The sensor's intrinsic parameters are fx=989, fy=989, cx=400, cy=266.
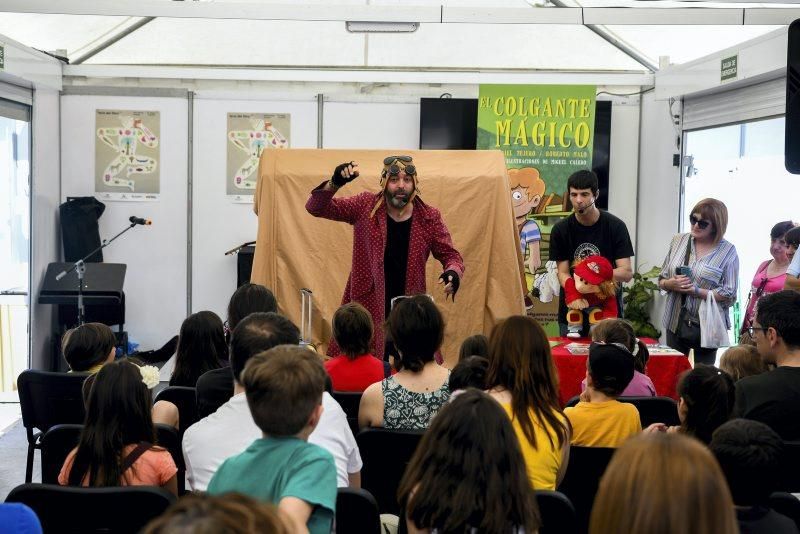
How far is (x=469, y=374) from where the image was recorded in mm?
3512

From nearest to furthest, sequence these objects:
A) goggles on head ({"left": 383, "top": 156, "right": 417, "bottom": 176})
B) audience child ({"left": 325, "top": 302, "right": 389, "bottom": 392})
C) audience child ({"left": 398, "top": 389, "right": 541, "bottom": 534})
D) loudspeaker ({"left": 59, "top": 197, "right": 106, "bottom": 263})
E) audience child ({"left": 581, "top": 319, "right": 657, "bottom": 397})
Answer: audience child ({"left": 398, "top": 389, "right": 541, "bottom": 534}), audience child ({"left": 325, "top": 302, "right": 389, "bottom": 392}), audience child ({"left": 581, "top": 319, "right": 657, "bottom": 397}), goggles on head ({"left": 383, "top": 156, "right": 417, "bottom": 176}), loudspeaker ({"left": 59, "top": 197, "right": 106, "bottom": 263})

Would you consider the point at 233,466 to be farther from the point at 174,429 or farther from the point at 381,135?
the point at 381,135

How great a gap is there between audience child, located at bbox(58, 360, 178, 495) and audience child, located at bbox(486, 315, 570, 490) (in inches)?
42.3

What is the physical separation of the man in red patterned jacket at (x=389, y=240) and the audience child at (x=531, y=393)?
200 cm

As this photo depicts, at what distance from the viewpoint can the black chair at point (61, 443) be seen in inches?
138

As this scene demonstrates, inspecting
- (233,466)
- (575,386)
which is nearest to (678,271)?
(575,386)

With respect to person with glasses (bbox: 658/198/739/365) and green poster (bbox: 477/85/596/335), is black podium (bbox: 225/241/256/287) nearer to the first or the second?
green poster (bbox: 477/85/596/335)

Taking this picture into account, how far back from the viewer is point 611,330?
14.6ft

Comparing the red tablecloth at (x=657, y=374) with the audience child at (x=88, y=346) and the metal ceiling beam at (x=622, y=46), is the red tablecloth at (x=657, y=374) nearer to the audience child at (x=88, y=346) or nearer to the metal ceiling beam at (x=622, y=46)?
the audience child at (x=88, y=346)

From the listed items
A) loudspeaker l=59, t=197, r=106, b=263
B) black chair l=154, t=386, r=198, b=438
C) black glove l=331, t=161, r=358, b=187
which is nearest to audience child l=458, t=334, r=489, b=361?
black chair l=154, t=386, r=198, b=438

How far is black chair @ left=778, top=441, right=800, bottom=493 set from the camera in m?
3.34

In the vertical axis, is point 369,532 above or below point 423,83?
below

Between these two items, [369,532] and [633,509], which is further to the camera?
[369,532]

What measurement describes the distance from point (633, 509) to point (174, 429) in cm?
226
